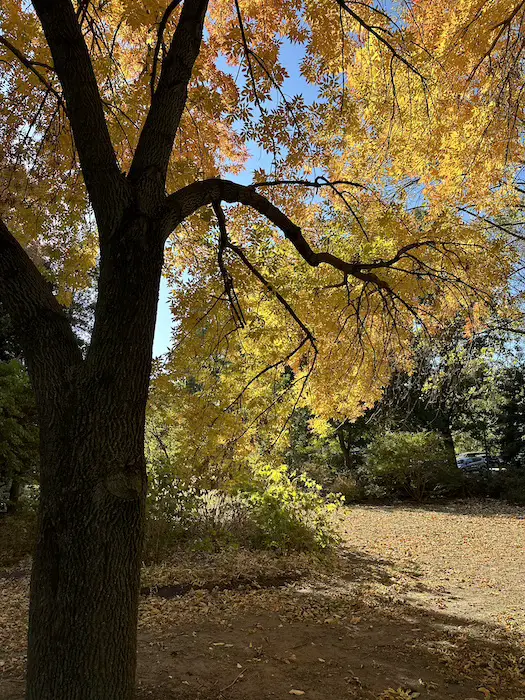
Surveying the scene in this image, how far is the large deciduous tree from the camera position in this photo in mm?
2125

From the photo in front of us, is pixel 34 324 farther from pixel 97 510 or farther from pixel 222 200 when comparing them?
pixel 222 200

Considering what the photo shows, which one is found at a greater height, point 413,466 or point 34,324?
point 34,324

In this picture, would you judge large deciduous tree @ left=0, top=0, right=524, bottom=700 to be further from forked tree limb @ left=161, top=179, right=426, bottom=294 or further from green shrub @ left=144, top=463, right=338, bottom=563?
green shrub @ left=144, top=463, right=338, bottom=563

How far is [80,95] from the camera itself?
2.49 metres

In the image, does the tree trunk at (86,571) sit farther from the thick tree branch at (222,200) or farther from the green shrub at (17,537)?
the green shrub at (17,537)

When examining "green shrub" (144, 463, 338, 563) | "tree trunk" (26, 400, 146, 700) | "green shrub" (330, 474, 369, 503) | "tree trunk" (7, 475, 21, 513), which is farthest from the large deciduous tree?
"green shrub" (330, 474, 369, 503)

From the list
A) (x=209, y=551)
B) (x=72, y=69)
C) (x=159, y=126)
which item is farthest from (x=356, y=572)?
(x=72, y=69)

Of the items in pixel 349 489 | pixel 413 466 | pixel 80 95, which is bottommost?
pixel 349 489

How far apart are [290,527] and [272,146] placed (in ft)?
15.4

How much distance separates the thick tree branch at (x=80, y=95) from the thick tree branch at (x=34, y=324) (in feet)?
1.43

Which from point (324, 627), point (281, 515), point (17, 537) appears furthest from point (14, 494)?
point (324, 627)

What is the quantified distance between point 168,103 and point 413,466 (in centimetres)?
1355

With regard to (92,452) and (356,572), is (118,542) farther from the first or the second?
(356,572)

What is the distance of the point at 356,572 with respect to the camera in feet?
20.4
